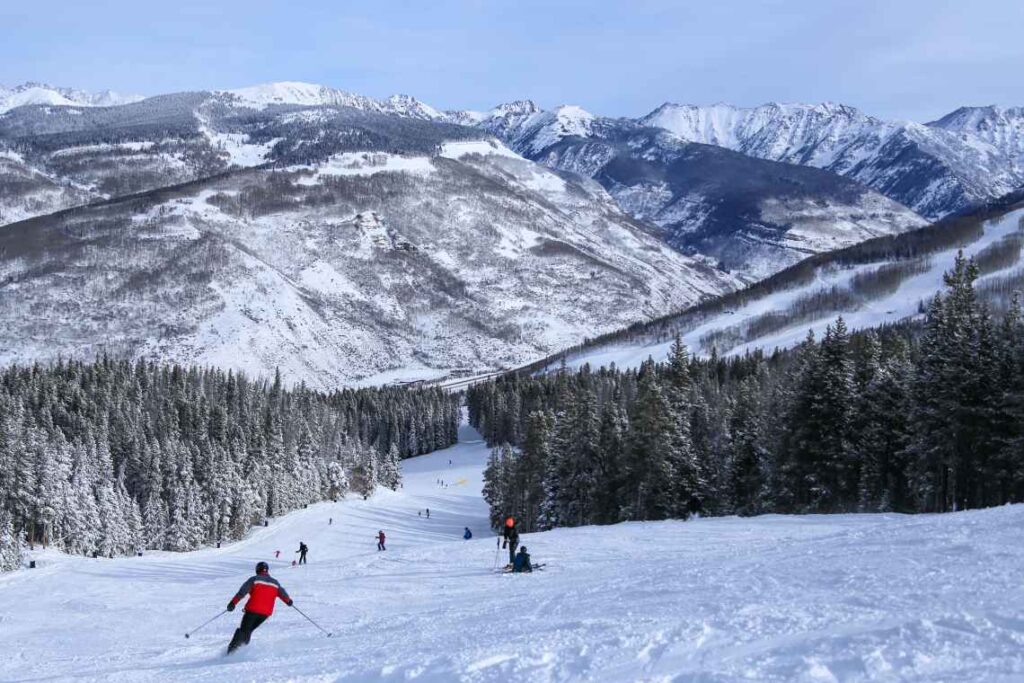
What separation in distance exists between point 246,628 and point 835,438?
37.4 metres

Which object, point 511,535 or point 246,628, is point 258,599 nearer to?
point 246,628

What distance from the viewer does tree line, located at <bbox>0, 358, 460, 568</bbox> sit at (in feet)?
232

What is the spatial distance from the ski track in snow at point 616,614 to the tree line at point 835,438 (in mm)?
10469

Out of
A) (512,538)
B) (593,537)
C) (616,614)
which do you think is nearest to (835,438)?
(593,537)

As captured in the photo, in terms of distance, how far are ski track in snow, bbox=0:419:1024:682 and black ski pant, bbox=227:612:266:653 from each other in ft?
1.62

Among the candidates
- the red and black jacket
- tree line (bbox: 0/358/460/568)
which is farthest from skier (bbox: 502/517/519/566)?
tree line (bbox: 0/358/460/568)

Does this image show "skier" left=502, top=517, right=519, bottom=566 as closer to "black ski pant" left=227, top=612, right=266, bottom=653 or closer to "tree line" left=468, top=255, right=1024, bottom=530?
"black ski pant" left=227, top=612, right=266, bottom=653

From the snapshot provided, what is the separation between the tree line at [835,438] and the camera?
133ft

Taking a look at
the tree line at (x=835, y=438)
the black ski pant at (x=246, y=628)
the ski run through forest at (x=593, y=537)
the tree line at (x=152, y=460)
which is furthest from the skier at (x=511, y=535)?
the tree line at (x=152, y=460)

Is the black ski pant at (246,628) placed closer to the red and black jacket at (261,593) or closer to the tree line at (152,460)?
the red and black jacket at (261,593)

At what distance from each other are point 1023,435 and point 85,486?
69630 mm

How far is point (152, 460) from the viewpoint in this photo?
275 ft

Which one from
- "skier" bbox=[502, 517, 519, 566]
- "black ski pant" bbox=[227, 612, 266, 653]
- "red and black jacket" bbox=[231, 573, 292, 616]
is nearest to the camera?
"red and black jacket" bbox=[231, 573, 292, 616]

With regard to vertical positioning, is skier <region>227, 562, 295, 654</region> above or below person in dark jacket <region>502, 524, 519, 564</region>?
above
